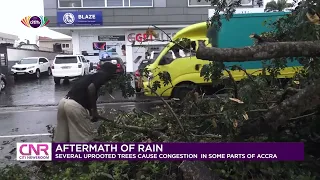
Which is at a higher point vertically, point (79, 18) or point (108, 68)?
point (79, 18)

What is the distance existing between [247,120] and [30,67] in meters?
22.3

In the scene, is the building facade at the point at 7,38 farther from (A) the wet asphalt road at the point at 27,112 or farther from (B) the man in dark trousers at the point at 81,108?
(B) the man in dark trousers at the point at 81,108

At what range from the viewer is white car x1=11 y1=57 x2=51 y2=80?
910 inches

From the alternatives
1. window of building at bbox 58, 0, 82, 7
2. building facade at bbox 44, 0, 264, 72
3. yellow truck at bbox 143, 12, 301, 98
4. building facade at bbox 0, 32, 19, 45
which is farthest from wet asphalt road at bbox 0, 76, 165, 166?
building facade at bbox 0, 32, 19, 45

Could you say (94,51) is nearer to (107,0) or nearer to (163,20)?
(107,0)

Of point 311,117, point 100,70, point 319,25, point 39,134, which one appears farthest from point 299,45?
point 39,134

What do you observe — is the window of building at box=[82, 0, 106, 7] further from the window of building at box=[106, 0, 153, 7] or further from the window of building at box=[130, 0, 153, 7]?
the window of building at box=[130, 0, 153, 7]

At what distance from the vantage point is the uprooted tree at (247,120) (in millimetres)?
3031

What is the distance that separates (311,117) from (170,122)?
185 centimetres

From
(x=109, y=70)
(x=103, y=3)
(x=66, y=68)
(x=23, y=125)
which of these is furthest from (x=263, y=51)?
(x=103, y=3)

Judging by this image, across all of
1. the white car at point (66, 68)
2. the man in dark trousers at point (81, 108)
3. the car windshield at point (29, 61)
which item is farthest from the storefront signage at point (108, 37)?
the man in dark trousers at point (81, 108)

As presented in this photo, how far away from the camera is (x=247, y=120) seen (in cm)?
370

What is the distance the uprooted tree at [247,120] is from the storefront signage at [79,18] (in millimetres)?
18577

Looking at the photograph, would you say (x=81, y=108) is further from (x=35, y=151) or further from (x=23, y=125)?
Answer: (x=23, y=125)
